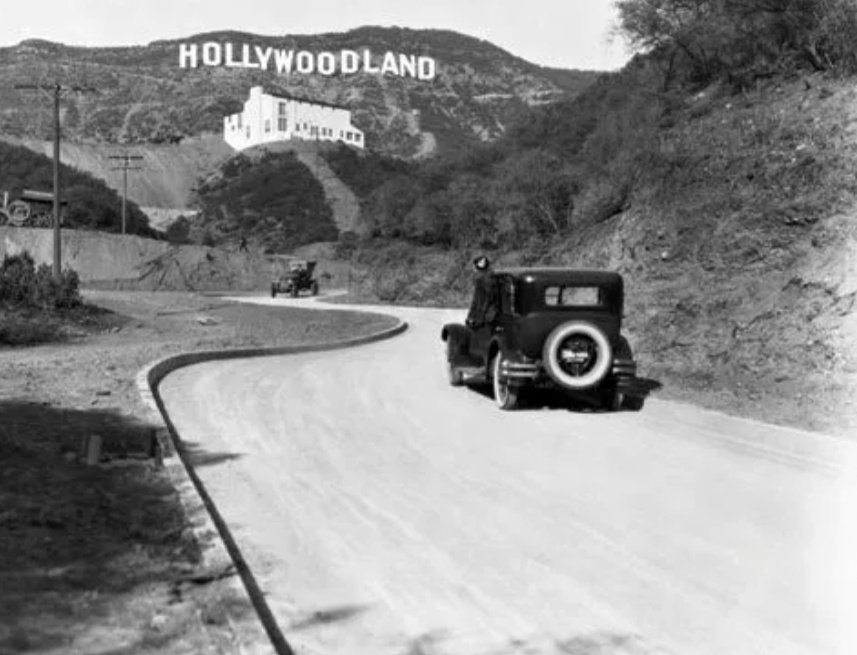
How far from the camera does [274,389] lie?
15250 millimetres

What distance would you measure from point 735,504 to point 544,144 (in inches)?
2609

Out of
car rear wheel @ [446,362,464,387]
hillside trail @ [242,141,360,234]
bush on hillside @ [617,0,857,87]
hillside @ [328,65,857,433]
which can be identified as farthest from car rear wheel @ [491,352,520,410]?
hillside trail @ [242,141,360,234]

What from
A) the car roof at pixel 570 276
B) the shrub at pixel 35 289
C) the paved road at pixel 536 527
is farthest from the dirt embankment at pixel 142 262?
the paved road at pixel 536 527

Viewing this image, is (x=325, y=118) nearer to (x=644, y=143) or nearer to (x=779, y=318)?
(x=644, y=143)

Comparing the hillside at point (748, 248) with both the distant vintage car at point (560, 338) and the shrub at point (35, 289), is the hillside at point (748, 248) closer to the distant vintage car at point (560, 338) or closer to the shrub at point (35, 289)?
the distant vintage car at point (560, 338)

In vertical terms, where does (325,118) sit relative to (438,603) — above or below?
above

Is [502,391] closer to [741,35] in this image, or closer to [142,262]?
[741,35]

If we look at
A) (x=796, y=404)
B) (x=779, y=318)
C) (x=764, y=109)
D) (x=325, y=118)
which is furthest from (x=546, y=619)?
(x=325, y=118)

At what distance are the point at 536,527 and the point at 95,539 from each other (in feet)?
10.4

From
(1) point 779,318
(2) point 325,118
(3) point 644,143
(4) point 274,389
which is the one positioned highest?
(2) point 325,118

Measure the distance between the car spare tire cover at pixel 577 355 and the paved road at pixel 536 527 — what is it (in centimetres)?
56

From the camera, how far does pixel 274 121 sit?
578ft

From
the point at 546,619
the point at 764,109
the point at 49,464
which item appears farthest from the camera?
the point at 764,109

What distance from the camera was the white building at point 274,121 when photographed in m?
174
